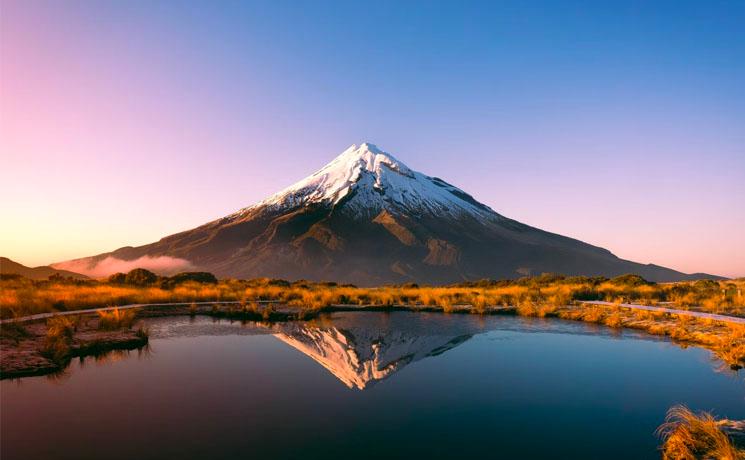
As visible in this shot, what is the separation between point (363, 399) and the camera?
862 centimetres

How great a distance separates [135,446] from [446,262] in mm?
135434

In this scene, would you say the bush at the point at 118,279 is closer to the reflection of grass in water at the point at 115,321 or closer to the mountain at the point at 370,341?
the reflection of grass in water at the point at 115,321

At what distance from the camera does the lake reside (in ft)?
21.5

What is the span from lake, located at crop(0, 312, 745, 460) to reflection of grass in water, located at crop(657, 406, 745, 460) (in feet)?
0.82

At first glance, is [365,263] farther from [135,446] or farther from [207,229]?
[135,446]

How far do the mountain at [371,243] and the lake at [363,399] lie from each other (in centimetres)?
11391

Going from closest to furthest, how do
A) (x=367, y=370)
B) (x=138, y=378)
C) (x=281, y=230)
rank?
1. (x=138, y=378)
2. (x=367, y=370)
3. (x=281, y=230)

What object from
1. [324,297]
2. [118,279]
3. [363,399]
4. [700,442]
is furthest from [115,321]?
[118,279]

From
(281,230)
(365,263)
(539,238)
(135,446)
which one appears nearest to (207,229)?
(281,230)

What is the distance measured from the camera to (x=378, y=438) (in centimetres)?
677

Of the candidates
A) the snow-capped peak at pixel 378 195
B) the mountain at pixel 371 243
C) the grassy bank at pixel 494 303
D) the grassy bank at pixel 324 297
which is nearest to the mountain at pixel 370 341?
the grassy bank at pixel 494 303

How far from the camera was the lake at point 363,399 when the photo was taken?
6547mm

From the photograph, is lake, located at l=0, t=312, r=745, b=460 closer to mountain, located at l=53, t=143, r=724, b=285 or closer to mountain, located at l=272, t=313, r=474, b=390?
mountain, located at l=272, t=313, r=474, b=390

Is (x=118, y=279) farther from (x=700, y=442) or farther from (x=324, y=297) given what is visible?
(x=700, y=442)
